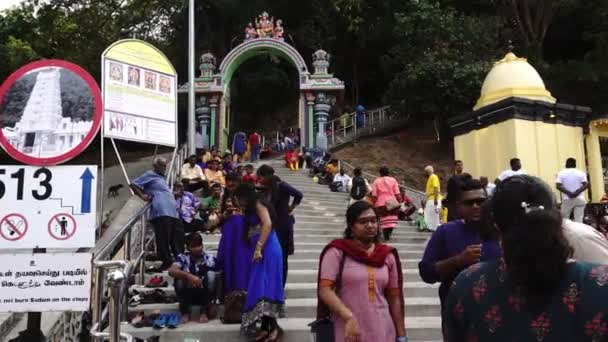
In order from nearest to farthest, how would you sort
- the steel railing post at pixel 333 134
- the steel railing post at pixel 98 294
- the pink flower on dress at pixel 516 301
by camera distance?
the pink flower on dress at pixel 516 301
the steel railing post at pixel 98 294
the steel railing post at pixel 333 134

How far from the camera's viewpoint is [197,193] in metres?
11.3

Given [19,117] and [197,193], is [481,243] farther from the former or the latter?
[197,193]

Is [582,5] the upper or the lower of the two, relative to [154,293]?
upper

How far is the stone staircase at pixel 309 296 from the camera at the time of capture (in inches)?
194

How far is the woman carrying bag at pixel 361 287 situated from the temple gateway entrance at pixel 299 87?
1761 centimetres

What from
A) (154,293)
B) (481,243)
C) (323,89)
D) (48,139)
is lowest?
(154,293)

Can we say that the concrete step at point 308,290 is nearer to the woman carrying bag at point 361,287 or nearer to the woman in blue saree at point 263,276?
the woman in blue saree at point 263,276

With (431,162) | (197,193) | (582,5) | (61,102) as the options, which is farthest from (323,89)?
(61,102)

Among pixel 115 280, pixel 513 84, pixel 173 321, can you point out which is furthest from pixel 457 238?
pixel 513 84

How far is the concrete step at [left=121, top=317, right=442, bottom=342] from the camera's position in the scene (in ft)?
16.0

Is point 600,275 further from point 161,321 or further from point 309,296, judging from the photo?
point 309,296

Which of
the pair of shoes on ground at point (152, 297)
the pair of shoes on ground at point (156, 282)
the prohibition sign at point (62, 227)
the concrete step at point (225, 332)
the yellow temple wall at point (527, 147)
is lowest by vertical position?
the concrete step at point (225, 332)

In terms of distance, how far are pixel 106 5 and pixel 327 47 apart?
434 inches

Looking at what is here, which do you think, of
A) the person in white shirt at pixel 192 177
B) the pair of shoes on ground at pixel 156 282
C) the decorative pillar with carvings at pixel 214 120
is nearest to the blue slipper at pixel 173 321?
the pair of shoes on ground at pixel 156 282
